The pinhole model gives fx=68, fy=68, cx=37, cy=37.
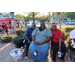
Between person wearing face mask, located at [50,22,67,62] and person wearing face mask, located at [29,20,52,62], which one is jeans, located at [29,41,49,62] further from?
person wearing face mask, located at [50,22,67,62]

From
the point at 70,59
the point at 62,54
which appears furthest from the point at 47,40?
the point at 70,59

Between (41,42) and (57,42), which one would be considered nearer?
(41,42)

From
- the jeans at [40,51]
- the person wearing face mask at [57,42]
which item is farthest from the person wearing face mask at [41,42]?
the person wearing face mask at [57,42]

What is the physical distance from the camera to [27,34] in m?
3.06

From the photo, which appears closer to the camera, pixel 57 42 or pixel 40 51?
pixel 40 51

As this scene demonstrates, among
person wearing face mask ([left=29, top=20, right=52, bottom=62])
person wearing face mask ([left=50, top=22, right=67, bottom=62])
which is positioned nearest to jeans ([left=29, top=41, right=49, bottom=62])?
person wearing face mask ([left=29, top=20, right=52, bottom=62])

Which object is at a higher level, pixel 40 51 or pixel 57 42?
pixel 57 42

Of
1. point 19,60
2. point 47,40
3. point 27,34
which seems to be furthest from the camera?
point 27,34

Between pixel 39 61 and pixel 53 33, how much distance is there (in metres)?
1.23

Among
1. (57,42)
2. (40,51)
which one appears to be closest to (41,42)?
(40,51)

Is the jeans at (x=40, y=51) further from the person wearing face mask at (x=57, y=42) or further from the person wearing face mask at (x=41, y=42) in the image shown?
the person wearing face mask at (x=57, y=42)

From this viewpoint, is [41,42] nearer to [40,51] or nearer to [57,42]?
[40,51]

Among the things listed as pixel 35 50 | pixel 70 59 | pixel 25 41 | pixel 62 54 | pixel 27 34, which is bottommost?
pixel 70 59

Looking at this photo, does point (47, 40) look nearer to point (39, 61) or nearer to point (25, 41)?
point (39, 61)
